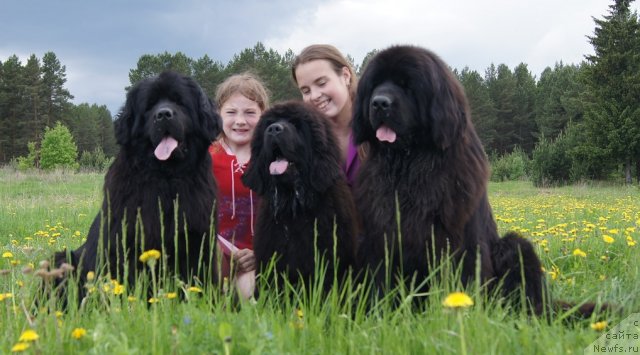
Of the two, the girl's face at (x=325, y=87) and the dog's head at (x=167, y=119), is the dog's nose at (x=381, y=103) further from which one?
the girl's face at (x=325, y=87)

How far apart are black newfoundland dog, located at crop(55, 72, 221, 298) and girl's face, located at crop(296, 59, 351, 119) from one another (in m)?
1.19

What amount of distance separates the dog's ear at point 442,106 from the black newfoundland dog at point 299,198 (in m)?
0.75

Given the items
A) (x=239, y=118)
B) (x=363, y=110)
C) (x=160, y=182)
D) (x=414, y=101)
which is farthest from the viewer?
(x=239, y=118)

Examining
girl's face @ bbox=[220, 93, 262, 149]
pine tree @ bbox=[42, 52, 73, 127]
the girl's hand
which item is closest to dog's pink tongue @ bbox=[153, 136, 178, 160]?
the girl's hand

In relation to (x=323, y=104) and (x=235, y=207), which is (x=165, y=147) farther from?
(x=323, y=104)

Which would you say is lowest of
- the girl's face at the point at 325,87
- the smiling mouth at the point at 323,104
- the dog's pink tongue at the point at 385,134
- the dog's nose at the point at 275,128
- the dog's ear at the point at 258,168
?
the dog's ear at the point at 258,168

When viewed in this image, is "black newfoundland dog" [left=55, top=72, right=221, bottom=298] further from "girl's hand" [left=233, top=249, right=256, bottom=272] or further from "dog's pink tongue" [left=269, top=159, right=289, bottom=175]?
"girl's hand" [left=233, top=249, right=256, bottom=272]

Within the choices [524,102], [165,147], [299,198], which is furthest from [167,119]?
[524,102]

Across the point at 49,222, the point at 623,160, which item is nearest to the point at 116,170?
the point at 49,222

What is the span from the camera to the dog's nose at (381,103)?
295 cm

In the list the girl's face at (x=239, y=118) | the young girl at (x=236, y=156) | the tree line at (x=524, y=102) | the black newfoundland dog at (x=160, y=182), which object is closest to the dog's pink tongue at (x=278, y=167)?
the black newfoundland dog at (x=160, y=182)

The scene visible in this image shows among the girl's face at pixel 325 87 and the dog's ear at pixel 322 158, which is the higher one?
the girl's face at pixel 325 87

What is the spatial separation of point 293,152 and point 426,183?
0.89 m

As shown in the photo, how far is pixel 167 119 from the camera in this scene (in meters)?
3.45
